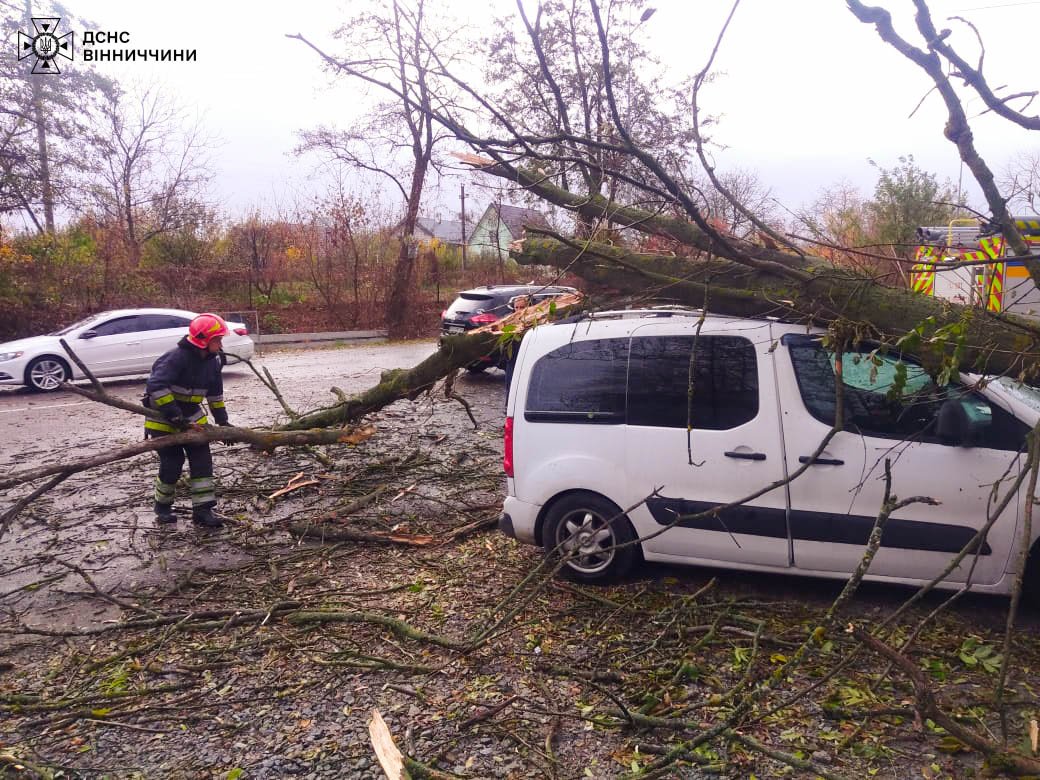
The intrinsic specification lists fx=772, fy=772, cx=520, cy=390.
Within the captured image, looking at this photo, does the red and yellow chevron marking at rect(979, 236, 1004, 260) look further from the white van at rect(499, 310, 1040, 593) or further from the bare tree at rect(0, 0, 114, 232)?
the bare tree at rect(0, 0, 114, 232)

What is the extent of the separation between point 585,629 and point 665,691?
705 mm

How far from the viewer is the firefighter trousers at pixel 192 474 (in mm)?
5875

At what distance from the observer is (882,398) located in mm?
4059

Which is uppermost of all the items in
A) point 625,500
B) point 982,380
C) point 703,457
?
point 982,380

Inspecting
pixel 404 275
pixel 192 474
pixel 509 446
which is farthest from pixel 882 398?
pixel 404 275

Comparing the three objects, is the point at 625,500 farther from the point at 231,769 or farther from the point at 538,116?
the point at 538,116

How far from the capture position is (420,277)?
2484 cm

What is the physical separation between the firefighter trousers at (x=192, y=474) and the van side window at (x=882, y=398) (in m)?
4.30

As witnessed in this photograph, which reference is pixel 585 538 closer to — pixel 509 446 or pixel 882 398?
pixel 509 446

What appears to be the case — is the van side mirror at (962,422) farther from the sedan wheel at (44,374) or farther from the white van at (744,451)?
the sedan wheel at (44,374)

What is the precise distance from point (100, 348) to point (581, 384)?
1147cm

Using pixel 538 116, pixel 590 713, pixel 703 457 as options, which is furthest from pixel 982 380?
pixel 538 116

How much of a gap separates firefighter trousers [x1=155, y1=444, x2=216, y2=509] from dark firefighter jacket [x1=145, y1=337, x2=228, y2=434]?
0.20m

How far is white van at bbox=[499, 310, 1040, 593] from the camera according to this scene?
12.7 ft
